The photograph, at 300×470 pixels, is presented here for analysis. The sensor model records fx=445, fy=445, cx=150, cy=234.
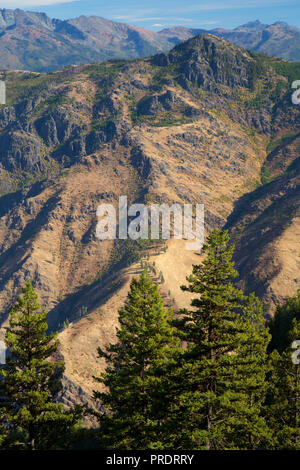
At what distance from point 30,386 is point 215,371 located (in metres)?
18.0

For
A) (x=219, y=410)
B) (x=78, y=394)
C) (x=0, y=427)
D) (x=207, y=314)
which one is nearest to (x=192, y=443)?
(x=219, y=410)

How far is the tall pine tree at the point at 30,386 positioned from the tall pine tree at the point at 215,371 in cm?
1307

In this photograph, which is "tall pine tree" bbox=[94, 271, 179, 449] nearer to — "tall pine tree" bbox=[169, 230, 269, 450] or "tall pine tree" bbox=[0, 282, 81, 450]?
"tall pine tree" bbox=[169, 230, 269, 450]

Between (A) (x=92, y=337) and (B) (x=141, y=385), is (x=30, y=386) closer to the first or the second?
(B) (x=141, y=385)

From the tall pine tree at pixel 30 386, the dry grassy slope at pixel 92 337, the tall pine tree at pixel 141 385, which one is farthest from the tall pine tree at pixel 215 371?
the dry grassy slope at pixel 92 337

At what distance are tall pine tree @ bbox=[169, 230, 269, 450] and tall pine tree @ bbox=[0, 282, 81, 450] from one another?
Answer: 13067mm

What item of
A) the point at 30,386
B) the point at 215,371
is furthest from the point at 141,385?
the point at 30,386

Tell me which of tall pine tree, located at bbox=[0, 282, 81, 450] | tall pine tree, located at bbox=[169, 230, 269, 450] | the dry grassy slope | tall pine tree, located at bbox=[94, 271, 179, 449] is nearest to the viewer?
tall pine tree, located at bbox=[169, 230, 269, 450]

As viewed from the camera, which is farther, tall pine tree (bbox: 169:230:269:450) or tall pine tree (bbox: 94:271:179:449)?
tall pine tree (bbox: 94:271:179:449)

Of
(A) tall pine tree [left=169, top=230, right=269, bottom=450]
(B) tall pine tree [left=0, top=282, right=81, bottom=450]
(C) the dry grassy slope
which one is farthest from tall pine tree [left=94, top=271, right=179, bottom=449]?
(C) the dry grassy slope

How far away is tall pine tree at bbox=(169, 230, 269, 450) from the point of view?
34844 mm

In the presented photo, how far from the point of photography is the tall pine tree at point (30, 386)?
41.2 meters

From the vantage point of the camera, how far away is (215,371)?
1390 inches
